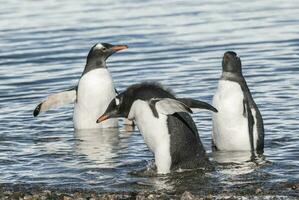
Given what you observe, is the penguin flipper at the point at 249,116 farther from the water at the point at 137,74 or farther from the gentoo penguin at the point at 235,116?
the water at the point at 137,74

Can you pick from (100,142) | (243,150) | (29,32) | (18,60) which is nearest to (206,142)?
(243,150)

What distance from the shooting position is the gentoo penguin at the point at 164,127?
9.79 m

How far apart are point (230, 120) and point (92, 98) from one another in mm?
2661

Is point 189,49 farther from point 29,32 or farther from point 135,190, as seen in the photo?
point 135,190

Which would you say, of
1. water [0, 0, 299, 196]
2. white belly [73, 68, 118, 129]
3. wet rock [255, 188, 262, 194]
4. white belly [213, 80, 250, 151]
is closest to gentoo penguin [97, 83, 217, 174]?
water [0, 0, 299, 196]

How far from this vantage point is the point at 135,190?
912cm

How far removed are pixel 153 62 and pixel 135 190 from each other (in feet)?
27.5

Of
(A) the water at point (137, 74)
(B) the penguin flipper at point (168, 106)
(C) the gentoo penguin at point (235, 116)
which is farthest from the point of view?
(C) the gentoo penguin at point (235, 116)

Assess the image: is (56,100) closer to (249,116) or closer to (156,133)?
(249,116)

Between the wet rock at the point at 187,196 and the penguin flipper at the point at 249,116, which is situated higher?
the penguin flipper at the point at 249,116

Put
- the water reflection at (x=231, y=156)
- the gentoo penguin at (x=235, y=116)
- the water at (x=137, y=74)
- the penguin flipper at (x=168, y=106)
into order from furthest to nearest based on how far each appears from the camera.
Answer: the gentoo penguin at (x=235, y=116) < the water reflection at (x=231, y=156) < the water at (x=137, y=74) < the penguin flipper at (x=168, y=106)

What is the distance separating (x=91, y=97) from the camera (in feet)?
42.7

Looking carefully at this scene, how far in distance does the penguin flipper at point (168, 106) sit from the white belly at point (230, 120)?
4.53ft

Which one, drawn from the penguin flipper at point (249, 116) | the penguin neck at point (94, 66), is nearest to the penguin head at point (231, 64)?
the penguin flipper at point (249, 116)
